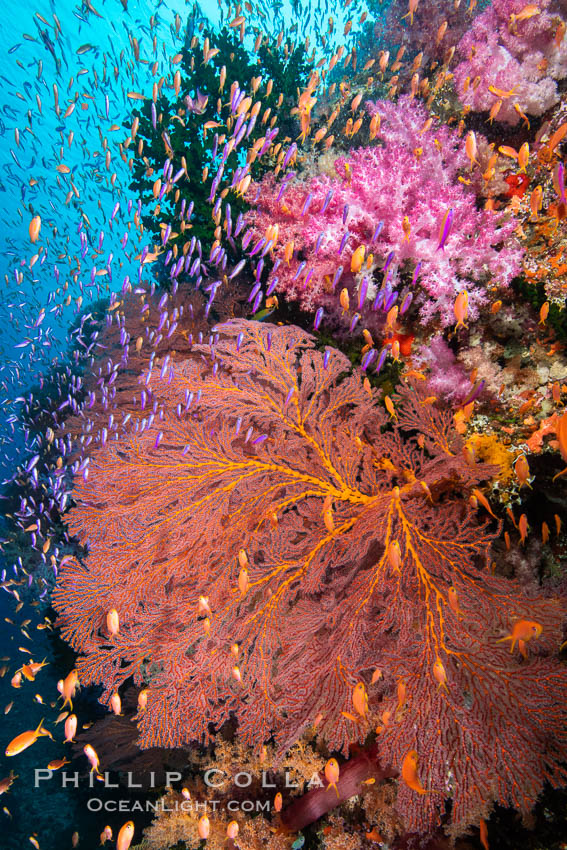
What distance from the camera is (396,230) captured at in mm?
3578

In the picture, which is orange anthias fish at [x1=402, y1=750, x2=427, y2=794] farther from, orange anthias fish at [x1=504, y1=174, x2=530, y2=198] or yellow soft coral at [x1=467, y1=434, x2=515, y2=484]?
orange anthias fish at [x1=504, y1=174, x2=530, y2=198]

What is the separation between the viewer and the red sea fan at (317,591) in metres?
2.15

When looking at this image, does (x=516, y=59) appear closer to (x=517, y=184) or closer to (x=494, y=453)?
(x=517, y=184)

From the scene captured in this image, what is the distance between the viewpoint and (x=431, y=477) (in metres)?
2.83

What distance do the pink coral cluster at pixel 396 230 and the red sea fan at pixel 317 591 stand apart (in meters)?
0.90

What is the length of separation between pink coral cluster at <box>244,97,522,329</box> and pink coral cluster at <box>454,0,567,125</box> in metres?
0.47

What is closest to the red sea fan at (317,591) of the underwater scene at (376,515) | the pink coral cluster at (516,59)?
the underwater scene at (376,515)

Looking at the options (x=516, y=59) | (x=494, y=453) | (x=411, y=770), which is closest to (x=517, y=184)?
(x=516, y=59)

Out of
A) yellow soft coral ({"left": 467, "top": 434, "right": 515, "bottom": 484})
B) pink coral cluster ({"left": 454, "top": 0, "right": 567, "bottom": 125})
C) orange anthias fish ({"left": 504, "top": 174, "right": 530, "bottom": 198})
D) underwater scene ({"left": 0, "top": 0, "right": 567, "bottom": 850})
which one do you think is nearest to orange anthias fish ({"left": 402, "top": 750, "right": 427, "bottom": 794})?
underwater scene ({"left": 0, "top": 0, "right": 567, "bottom": 850})

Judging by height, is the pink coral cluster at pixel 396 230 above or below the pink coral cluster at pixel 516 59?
below

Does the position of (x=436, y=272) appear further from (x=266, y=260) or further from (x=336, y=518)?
(x=266, y=260)

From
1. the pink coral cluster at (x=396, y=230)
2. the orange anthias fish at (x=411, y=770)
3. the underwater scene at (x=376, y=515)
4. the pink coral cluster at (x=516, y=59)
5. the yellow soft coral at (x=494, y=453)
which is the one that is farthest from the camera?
the pink coral cluster at (x=516, y=59)

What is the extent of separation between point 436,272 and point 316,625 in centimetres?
314

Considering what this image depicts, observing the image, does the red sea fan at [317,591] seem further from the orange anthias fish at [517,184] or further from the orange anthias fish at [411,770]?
the orange anthias fish at [517,184]
